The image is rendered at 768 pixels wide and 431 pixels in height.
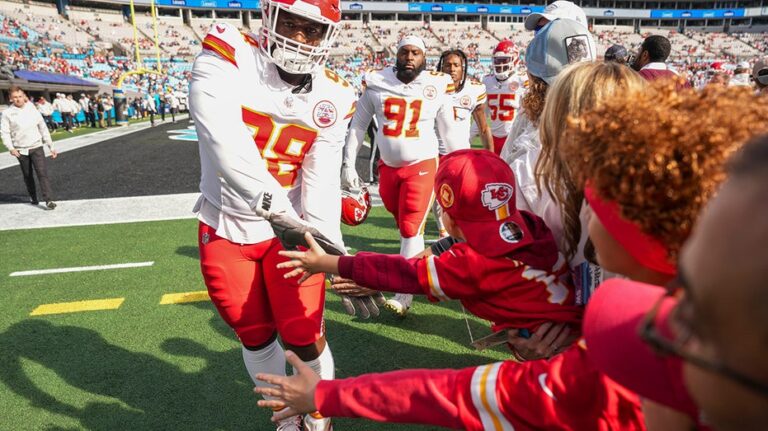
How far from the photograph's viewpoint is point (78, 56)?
38594 millimetres

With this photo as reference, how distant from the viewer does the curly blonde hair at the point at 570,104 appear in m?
1.40

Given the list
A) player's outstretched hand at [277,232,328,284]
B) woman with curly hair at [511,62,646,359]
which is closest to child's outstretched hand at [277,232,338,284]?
player's outstretched hand at [277,232,328,284]

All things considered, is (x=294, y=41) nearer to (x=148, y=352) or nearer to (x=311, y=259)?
(x=311, y=259)

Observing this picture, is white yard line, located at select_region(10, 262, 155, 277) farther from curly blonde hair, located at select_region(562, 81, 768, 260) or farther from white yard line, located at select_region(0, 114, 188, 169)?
white yard line, located at select_region(0, 114, 188, 169)

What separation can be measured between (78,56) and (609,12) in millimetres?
62441

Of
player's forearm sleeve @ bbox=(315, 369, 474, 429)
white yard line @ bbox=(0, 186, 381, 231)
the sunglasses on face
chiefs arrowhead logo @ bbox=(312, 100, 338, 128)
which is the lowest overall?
white yard line @ bbox=(0, 186, 381, 231)

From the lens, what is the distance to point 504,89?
6723mm

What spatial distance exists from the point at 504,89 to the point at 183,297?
4.78 m

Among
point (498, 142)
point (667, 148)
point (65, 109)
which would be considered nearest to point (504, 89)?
point (498, 142)

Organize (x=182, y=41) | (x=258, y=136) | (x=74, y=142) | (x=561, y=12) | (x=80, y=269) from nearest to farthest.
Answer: (x=258, y=136) → (x=561, y=12) → (x=80, y=269) → (x=74, y=142) → (x=182, y=41)

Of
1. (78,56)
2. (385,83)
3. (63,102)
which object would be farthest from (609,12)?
(385,83)

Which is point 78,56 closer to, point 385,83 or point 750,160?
point 385,83

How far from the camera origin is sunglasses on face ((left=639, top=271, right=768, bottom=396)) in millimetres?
465

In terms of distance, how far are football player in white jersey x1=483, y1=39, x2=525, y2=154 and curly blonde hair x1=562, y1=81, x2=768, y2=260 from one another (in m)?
5.98
